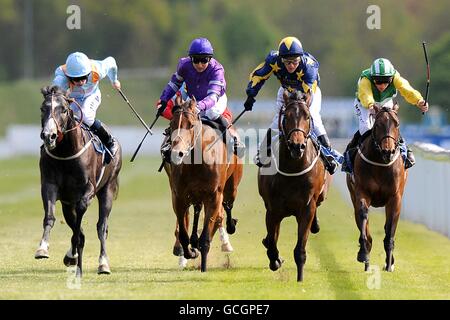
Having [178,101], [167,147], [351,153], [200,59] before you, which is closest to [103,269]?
[167,147]

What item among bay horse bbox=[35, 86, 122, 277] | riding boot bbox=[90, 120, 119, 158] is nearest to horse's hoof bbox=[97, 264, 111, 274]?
bay horse bbox=[35, 86, 122, 277]

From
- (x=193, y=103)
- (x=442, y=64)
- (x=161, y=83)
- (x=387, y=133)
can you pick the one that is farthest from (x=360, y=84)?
(x=161, y=83)

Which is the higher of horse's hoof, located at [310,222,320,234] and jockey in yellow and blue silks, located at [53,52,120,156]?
jockey in yellow and blue silks, located at [53,52,120,156]

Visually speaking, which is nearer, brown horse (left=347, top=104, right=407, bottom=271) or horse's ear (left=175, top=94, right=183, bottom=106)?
horse's ear (left=175, top=94, right=183, bottom=106)

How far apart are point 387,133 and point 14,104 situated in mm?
59036

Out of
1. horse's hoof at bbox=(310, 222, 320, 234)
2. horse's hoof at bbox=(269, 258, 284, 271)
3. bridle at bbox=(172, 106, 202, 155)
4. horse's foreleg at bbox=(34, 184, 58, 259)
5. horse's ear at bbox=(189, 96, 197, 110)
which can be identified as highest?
horse's ear at bbox=(189, 96, 197, 110)

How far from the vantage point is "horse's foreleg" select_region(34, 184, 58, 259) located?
12289 millimetres

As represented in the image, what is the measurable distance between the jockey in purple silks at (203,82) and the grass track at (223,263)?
1674 millimetres

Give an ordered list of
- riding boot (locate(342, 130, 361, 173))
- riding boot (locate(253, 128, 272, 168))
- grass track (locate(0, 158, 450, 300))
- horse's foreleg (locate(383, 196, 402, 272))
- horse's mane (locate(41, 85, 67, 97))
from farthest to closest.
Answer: riding boot (locate(342, 130, 361, 173)), horse's foreleg (locate(383, 196, 402, 272)), riding boot (locate(253, 128, 272, 168)), horse's mane (locate(41, 85, 67, 97)), grass track (locate(0, 158, 450, 300))

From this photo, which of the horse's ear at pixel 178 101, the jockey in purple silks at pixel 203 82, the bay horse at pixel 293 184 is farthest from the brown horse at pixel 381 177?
the horse's ear at pixel 178 101

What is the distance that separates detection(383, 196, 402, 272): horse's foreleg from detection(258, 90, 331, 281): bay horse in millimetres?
1162

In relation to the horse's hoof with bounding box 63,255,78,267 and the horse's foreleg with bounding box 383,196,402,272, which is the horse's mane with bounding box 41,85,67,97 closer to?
the horse's hoof with bounding box 63,255,78,267

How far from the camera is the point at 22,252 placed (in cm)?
1570
